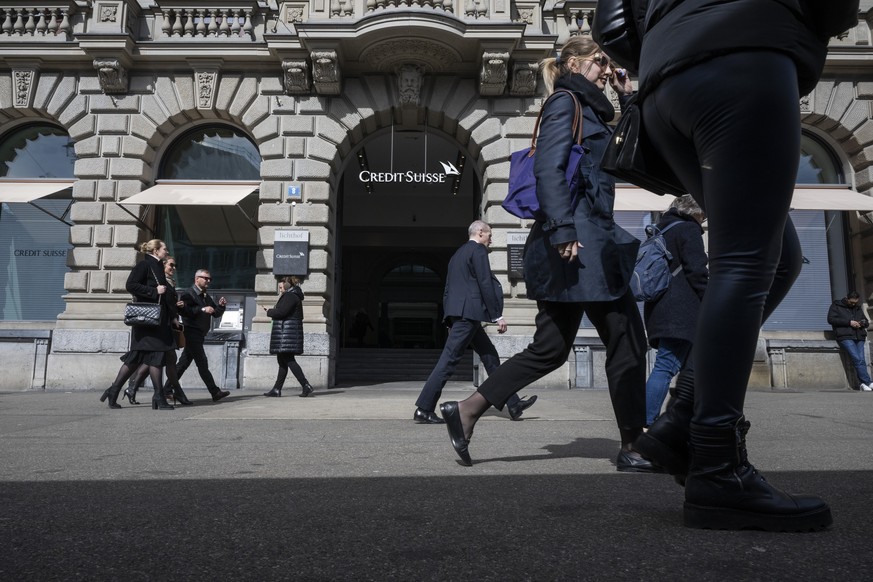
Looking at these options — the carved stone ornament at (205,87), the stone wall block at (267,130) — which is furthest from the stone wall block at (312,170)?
the carved stone ornament at (205,87)

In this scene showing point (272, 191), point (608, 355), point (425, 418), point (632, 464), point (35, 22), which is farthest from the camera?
point (35, 22)

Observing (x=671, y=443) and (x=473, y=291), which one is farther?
(x=473, y=291)

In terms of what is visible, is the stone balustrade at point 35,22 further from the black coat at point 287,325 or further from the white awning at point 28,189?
the black coat at point 287,325

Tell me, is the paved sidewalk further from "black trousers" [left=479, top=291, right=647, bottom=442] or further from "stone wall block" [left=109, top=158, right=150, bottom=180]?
"stone wall block" [left=109, top=158, right=150, bottom=180]

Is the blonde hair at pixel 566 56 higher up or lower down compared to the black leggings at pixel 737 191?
higher up

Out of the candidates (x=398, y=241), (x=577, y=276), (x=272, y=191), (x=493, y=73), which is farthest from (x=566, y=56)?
(x=398, y=241)

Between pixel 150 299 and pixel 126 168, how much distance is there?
587 centimetres

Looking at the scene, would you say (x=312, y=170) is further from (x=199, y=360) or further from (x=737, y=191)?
(x=737, y=191)

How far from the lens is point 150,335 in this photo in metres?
7.56

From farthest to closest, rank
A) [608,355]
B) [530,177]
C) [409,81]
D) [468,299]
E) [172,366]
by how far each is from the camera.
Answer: [409,81] < [172,366] < [468,299] < [530,177] < [608,355]

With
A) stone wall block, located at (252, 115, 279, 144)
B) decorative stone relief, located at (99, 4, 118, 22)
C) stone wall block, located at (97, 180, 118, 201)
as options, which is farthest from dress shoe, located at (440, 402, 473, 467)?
decorative stone relief, located at (99, 4, 118, 22)

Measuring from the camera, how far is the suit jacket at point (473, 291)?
6.00 m

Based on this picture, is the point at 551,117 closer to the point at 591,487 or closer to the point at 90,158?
the point at 591,487

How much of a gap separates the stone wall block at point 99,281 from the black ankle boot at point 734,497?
11.9 m
